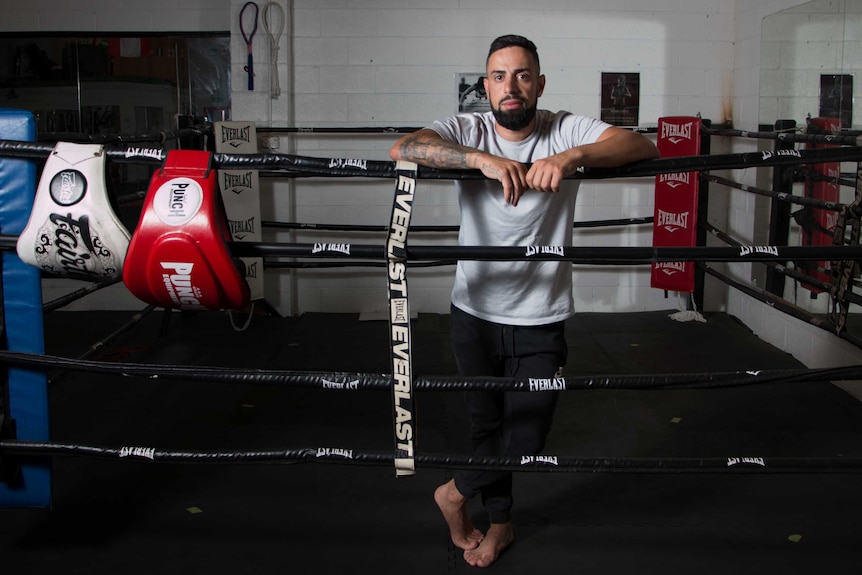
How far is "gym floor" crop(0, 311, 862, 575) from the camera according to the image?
7.27ft

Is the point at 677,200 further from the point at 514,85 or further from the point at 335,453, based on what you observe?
the point at 335,453

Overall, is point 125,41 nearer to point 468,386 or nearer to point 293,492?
point 293,492

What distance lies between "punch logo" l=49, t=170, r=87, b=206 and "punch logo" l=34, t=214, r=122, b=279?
0.04 m

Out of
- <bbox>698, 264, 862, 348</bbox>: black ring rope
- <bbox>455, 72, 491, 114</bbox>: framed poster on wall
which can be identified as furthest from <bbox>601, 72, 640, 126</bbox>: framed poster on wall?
<bbox>698, 264, 862, 348</bbox>: black ring rope

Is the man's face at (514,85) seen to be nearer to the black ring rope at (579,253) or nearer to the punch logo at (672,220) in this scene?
the black ring rope at (579,253)

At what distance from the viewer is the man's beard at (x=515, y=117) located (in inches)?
81.6

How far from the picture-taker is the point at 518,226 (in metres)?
2.08

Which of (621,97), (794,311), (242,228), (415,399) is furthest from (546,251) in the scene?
(621,97)

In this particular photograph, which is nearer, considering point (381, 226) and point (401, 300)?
point (401, 300)

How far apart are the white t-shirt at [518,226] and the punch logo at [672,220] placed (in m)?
3.08

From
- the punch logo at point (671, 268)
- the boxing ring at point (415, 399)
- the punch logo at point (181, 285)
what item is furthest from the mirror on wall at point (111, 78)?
the punch logo at point (181, 285)

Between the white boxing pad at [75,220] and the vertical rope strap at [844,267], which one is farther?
the vertical rope strap at [844,267]

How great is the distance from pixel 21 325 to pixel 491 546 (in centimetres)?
134

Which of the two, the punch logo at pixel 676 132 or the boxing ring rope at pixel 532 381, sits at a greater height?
the punch logo at pixel 676 132
